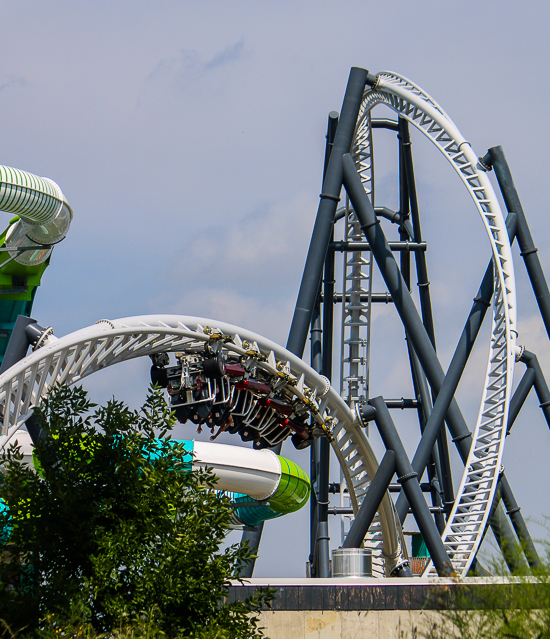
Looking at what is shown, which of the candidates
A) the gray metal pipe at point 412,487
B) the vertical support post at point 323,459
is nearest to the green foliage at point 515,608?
the gray metal pipe at point 412,487

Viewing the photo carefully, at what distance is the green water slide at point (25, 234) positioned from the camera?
14.0 meters

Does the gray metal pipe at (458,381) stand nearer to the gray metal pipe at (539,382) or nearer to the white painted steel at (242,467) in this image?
the gray metal pipe at (539,382)

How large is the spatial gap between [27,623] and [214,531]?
4.98 ft

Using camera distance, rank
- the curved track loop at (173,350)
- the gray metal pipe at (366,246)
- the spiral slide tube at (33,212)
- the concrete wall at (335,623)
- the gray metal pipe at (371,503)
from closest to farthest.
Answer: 1. the concrete wall at (335,623)
2. the curved track loop at (173,350)
3. the gray metal pipe at (371,503)
4. the spiral slide tube at (33,212)
5. the gray metal pipe at (366,246)

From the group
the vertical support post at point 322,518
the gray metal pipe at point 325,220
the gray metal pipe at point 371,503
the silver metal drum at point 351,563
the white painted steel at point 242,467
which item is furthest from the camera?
the vertical support post at point 322,518

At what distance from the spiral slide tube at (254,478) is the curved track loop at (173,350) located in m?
1.14

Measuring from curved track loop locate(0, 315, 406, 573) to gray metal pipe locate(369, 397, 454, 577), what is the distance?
545mm

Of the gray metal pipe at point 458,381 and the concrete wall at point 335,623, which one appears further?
the gray metal pipe at point 458,381

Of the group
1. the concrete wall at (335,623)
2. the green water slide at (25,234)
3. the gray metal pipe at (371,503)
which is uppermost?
the green water slide at (25,234)

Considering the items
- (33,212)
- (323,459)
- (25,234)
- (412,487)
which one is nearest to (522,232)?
(412,487)

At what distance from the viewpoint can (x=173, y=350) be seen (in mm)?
11992

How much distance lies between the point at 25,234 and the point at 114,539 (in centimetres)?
1067

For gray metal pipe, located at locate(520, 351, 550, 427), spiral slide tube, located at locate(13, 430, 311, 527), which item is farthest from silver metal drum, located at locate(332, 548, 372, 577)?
gray metal pipe, located at locate(520, 351, 550, 427)

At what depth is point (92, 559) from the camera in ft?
20.6
